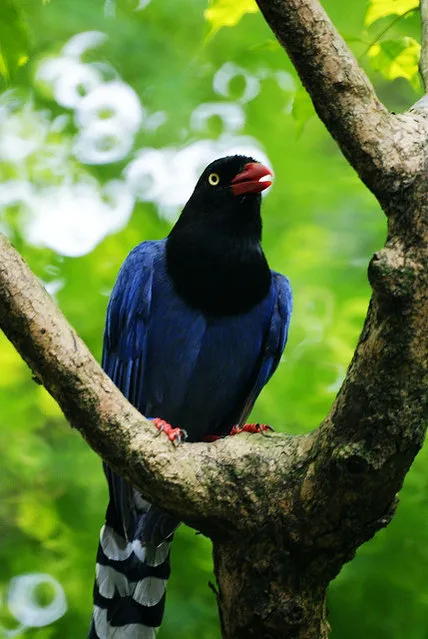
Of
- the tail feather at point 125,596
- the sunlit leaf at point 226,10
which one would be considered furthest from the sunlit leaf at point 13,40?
the tail feather at point 125,596

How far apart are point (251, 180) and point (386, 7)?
143 cm

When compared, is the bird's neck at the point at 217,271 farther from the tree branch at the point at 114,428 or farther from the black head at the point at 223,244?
the tree branch at the point at 114,428

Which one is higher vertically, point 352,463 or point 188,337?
point 188,337

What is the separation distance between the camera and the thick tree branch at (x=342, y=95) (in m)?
3.13

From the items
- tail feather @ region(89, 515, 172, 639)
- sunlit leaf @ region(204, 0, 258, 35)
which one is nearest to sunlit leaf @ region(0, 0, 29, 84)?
sunlit leaf @ region(204, 0, 258, 35)

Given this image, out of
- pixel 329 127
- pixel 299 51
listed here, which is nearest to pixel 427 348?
pixel 329 127

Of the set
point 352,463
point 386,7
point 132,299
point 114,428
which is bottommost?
point 352,463

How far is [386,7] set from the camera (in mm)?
4547

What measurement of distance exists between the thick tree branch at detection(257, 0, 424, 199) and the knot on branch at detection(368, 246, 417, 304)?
0.83 feet

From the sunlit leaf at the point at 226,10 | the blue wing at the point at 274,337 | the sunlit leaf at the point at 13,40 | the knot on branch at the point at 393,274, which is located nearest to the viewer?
the knot on branch at the point at 393,274

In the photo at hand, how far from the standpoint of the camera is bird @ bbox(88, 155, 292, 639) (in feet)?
17.5

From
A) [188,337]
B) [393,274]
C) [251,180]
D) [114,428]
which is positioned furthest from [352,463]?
[251,180]

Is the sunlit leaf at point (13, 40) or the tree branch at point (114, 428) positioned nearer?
the tree branch at point (114, 428)

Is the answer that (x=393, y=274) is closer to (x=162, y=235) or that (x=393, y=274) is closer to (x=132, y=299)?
(x=132, y=299)
